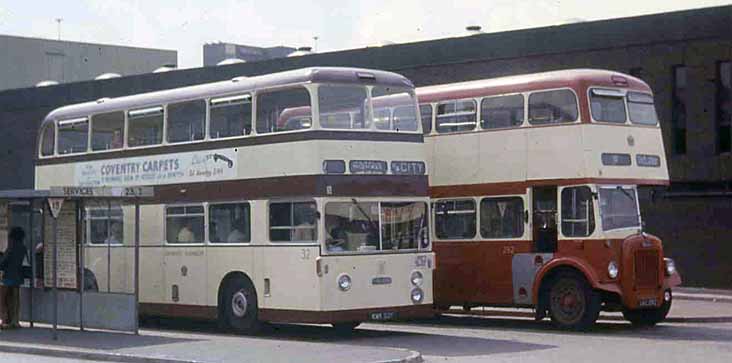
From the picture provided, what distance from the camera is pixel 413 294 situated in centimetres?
2311

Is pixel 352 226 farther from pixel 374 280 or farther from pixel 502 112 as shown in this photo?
pixel 502 112

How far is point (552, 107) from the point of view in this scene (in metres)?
24.3

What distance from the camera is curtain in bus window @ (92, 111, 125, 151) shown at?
87.7 ft

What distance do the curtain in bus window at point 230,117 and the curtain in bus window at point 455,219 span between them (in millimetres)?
4485

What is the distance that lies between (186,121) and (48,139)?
4966 millimetres

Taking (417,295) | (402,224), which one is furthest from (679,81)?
(417,295)

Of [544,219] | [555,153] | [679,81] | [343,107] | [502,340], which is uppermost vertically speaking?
[679,81]

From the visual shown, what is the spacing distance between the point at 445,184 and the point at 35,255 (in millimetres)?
7537

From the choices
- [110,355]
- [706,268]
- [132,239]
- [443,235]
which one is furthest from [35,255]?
[706,268]

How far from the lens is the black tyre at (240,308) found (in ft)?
77.6

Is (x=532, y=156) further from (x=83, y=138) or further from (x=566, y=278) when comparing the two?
(x=83, y=138)

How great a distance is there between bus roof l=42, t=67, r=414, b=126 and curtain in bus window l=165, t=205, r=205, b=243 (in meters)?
1.98

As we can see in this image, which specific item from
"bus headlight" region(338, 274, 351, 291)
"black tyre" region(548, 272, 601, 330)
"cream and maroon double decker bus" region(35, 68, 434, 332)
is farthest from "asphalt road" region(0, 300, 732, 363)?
"bus headlight" region(338, 274, 351, 291)

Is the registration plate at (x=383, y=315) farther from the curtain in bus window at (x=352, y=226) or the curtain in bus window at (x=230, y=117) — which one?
the curtain in bus window at (x=230, y=117)
